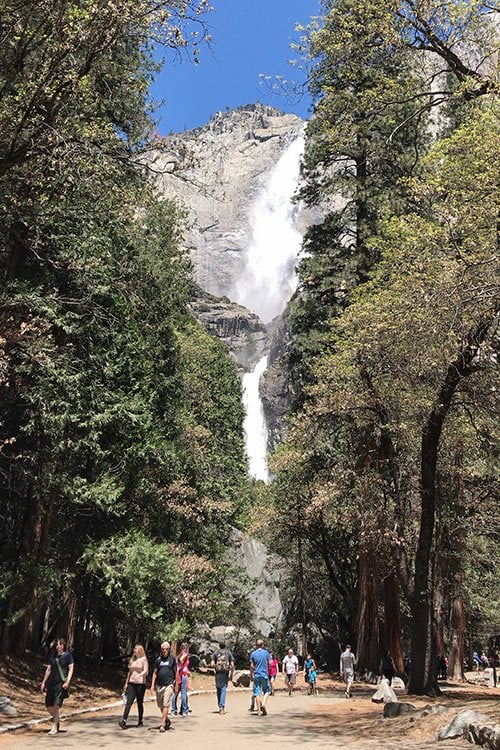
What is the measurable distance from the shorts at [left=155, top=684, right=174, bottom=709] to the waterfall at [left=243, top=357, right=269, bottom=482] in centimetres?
6747

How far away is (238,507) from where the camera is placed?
31.0 meters

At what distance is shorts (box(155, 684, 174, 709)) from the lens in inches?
390

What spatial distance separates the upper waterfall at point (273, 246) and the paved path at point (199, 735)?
496ft

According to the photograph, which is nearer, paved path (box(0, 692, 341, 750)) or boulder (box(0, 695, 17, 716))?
paved path (box(0, 692, 341, 750))

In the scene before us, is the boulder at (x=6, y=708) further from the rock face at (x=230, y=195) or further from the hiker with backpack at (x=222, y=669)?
the rock face at (x=230, y=195)

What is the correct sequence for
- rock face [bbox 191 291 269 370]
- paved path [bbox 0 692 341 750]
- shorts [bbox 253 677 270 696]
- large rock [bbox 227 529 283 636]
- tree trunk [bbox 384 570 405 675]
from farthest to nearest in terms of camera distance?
rock face [bbox 191 291 269 370]
large rock [bbox 227 529 283 636]
tree trunk [bbox 384 570 405 675]
shorts [bbox 253 677 270 696]
paved path [bbox 0 692 341 750]

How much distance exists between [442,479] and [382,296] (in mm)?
5046

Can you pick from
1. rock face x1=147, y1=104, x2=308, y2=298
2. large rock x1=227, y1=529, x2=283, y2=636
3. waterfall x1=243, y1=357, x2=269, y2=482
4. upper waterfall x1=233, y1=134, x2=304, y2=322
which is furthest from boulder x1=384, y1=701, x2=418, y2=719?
upper waterfall x1=233, y1=134, x2=304, y2=322

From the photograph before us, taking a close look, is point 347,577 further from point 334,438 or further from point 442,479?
point 442,479

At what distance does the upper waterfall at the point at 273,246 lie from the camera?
550 feet

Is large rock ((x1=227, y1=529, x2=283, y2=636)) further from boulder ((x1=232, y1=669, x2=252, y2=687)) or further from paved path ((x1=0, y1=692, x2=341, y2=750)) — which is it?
paved path ((x1=0, y1=692, x2=341, y2=750))

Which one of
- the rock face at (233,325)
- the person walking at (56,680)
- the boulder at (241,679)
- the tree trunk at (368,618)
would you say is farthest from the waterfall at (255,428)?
the person walking at (56,680)

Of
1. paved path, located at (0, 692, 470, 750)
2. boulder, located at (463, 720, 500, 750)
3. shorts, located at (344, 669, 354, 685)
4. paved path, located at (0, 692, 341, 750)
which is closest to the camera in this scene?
boulder, located at (463, 720, 500, 750)

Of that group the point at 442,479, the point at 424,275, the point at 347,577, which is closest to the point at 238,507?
the point at 347,577
